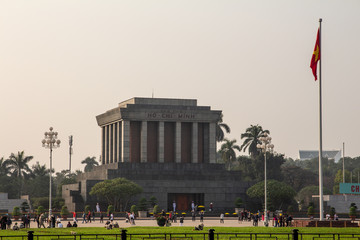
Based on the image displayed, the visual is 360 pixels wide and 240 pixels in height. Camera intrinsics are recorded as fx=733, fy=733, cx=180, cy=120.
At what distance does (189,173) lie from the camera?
106m

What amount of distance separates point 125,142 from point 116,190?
14722 millimetres

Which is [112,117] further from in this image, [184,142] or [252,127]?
[252,127]

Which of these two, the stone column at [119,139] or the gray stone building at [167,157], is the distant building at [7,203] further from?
the stone column at [119,139]

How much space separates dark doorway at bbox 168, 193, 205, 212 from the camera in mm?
103269

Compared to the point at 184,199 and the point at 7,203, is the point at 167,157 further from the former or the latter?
the point at 7,203

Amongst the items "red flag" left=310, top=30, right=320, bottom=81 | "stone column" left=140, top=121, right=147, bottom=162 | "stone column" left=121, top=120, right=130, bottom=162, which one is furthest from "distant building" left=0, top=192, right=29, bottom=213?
"red flag" left=310, top=30, right=320, bottom=81

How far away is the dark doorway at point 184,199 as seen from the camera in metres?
103

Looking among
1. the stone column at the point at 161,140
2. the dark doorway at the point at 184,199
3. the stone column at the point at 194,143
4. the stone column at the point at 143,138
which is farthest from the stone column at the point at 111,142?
the dark doorway at the point at 184,199

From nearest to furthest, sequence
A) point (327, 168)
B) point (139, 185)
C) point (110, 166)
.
Result: point (139, 185) < point (110, 166) < point (327, 168)

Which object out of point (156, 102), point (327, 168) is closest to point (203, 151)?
point (156, 102)

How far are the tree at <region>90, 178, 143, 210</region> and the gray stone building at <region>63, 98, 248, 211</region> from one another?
3323 millimetres

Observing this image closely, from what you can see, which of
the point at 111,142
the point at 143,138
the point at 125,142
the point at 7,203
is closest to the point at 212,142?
the point at 143,138

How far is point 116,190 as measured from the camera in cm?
9381

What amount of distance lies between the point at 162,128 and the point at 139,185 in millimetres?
11633
